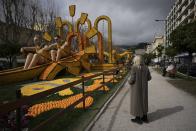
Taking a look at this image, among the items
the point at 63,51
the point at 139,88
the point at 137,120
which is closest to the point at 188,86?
the point at 139,88

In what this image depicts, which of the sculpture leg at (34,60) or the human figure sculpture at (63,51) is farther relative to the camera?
the human figure sculpture at (63,51)

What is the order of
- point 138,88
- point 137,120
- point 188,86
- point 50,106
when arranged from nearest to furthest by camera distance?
point 137,120
point 138,88
point 50,106
point 188,86

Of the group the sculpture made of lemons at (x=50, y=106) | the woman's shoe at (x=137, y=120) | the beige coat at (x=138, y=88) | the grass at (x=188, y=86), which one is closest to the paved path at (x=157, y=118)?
the woman's shoe at (x=137, y=120)

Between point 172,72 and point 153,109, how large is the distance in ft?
46.7

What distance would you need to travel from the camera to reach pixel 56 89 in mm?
5301

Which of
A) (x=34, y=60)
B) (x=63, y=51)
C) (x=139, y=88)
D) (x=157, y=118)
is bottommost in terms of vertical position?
(x=157, y=118)

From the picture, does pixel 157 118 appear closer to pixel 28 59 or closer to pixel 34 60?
pixel 34 60

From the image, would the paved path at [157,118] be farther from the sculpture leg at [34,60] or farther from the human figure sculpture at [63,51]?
the human figure sculpture at [63,51]

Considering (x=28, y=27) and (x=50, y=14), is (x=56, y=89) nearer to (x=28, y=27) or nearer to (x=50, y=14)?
(x=28, y=27)

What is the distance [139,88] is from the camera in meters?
6.37

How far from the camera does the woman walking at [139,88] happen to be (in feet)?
20.6

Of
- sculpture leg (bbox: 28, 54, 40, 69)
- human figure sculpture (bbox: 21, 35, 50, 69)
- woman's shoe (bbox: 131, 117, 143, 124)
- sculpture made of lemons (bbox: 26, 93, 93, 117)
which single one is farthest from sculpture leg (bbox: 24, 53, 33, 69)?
woman's shoe (bbox: 131, 117, 143, 124)

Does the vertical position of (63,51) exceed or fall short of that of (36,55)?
it exceeds it

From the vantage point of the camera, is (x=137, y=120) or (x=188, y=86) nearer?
(x=137, y=120)
